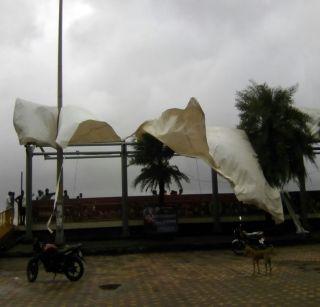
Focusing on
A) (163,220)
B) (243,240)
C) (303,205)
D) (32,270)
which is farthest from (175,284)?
(303,205)

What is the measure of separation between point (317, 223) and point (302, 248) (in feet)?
17.4

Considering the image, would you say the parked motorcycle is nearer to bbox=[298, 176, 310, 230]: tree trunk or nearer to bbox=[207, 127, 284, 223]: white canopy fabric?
bbox=[207, 127, 284, 223]: white canopy fabric

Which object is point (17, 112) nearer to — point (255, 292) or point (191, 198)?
point (191, 198)

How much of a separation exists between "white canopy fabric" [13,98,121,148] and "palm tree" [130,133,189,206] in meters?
2.80

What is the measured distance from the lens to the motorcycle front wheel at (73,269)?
37.9ft

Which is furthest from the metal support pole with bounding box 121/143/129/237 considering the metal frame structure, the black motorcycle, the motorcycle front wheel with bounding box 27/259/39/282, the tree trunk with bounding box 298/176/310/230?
the motorcycle front wheel with bounding box 27/259/39/282

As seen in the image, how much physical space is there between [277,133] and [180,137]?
20.1 feet

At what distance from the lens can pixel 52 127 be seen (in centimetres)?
1684

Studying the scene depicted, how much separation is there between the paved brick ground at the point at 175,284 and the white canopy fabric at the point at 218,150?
1871 mm

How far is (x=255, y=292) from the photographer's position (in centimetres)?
938

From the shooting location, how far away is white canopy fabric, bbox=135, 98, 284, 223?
14477 millimetres

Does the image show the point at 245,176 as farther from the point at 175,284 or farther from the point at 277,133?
the point at 175,284

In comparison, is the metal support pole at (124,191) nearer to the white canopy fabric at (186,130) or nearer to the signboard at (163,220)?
the signboard at (163,220)

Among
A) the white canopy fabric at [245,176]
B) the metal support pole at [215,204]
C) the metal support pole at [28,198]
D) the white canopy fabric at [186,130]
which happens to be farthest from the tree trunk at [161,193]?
the metal support pole at [28,198]
